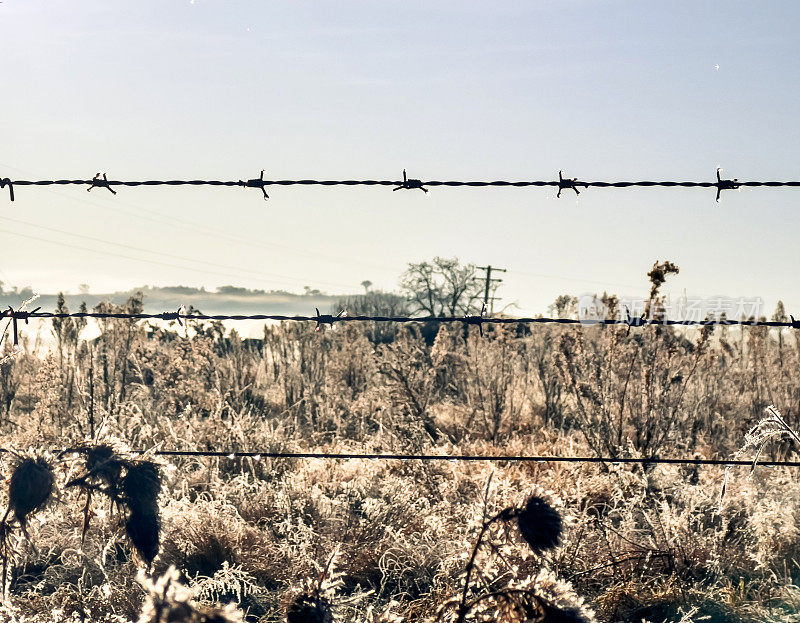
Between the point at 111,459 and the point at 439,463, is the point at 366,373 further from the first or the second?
the point at 111,459

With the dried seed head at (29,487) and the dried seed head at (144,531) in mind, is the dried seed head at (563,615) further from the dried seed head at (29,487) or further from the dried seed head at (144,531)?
the dried seed head at (29,487)

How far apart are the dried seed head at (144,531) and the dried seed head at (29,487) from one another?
0.21 meters

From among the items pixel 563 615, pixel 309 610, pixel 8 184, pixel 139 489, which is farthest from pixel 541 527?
pixel 8 184

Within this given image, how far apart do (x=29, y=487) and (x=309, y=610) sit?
0.83m

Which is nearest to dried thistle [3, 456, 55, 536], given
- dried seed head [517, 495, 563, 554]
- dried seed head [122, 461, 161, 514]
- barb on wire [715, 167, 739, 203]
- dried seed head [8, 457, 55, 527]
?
dried seed head [8, 457, 55, 527]

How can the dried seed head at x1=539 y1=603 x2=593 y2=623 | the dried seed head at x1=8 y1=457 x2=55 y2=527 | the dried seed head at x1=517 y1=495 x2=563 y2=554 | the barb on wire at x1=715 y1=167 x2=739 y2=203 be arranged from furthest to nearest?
the barb on wire at x1=715 y1=167 x2=739 y2=203 < the dried seed head at x1=8 y1=457 x2=55 y2=527 < the dried seed head at x1=517 y1=495 x2=563 y2=554 < the dried seed head at x1=539 y1=603 x2=593 y2=623

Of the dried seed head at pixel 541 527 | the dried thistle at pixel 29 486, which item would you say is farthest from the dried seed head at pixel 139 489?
the dried seed head at pixel 541 527

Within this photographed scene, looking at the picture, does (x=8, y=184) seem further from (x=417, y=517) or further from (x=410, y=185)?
(x=417, y=517)

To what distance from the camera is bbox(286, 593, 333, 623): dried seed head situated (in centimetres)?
162

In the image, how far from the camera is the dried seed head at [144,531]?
2.09 metres

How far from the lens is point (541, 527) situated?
5.77 ft

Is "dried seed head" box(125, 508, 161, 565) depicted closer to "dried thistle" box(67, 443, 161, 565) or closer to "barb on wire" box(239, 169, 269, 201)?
"dried thistle" box(67, 443, 161, 565)

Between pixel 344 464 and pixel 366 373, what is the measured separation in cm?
564

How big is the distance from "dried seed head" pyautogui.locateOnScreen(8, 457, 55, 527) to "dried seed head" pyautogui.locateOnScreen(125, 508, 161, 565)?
21 cm
